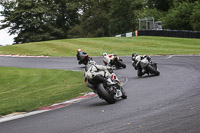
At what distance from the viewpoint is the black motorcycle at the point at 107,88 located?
9.13 metres

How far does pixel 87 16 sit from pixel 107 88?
241 feet

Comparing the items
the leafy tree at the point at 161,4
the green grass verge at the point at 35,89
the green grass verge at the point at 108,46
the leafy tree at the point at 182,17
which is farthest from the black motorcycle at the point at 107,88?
the leafy tree at the point at 161,4

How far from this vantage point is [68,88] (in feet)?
45.5

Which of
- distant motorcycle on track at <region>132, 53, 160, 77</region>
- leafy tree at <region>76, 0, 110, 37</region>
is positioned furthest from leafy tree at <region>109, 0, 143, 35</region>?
distant motorcycle on track at <region>132, 53, 160, 77</region>

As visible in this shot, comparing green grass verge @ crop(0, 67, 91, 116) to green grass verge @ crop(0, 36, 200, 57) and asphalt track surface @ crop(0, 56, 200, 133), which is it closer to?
asphalt track surface @ crop(0, 56, 200, 133)

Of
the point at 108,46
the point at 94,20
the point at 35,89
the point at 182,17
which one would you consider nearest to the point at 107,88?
the point at 35,89

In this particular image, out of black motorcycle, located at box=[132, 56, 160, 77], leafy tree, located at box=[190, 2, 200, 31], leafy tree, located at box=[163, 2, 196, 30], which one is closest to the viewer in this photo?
black motorcycle, located at box=[132, 56, 160, 77]

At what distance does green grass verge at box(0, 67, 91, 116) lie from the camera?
10515 millimetres

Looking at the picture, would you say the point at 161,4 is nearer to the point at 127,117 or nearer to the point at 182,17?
the point at 182,17

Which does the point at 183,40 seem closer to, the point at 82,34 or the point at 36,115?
the point at 36,115

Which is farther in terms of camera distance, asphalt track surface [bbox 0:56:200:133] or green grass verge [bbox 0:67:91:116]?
green grass verge [bbox 0:67:91:116]

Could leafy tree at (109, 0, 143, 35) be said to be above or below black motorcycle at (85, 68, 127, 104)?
above

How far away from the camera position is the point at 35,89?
46.3ft

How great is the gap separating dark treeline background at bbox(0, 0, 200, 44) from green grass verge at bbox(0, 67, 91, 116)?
3658cm
